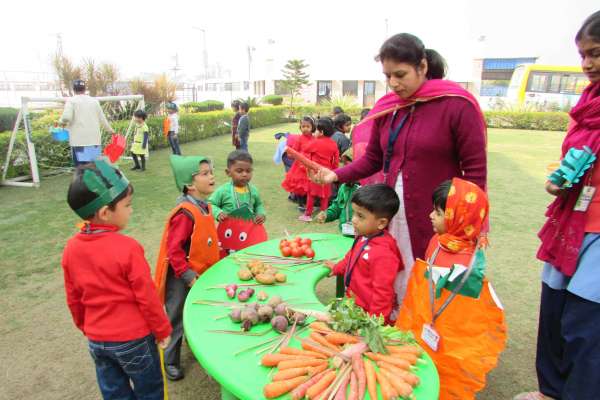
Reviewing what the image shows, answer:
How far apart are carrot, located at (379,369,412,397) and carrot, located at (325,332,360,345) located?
200 millimetres

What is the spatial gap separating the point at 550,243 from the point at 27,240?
18.8 feet

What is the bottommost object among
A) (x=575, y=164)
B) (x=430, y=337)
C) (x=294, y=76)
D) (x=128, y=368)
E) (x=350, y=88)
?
(x=128, y=368)

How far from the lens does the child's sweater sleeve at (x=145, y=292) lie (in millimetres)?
1872

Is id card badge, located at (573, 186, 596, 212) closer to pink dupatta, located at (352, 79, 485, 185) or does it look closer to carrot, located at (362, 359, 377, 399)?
pink dupatta, located at (352, 79, 485, 185)

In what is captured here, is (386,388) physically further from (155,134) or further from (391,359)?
(155,134)

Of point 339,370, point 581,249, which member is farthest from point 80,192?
point 581,249

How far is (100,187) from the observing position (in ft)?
6.07

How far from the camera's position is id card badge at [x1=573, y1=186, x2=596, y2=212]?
1.91 m

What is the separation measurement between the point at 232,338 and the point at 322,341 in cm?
44

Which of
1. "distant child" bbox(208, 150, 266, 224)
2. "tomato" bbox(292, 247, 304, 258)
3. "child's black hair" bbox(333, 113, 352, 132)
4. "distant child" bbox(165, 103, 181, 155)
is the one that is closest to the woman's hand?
"tomato" bbox(292, 247, 304, 258)

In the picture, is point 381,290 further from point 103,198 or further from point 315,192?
point 315,192

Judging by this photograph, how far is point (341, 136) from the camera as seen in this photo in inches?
269

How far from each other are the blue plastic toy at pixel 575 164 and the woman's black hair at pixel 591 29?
0.49m

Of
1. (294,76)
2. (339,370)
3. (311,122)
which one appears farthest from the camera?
(294,76)
